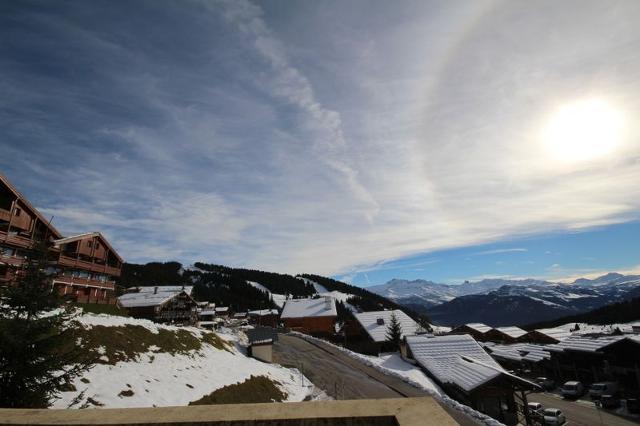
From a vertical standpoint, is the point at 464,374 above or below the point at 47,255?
below

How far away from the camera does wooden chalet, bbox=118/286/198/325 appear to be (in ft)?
223

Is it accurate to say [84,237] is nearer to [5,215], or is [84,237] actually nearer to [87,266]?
[87,266]

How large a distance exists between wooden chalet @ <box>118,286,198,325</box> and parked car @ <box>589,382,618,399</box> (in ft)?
230

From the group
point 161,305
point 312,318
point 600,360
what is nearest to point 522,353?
point 600,360

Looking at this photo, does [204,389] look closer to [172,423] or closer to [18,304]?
[18,304]

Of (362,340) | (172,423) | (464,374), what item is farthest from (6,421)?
(362,340)

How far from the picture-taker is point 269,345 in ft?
153

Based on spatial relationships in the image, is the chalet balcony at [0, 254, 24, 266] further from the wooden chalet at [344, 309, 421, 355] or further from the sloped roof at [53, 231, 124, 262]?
the wooden chalet at [344, 309, 421, 355]

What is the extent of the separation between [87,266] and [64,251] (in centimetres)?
462

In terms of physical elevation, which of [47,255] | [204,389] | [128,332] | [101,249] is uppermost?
[101,249]

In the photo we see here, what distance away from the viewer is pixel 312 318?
326ft

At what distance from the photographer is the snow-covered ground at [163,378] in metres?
17.5

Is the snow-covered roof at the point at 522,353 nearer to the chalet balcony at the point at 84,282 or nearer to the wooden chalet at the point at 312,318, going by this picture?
the wooden chalet at the point at 312,318

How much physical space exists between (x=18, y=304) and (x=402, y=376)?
37616mm
